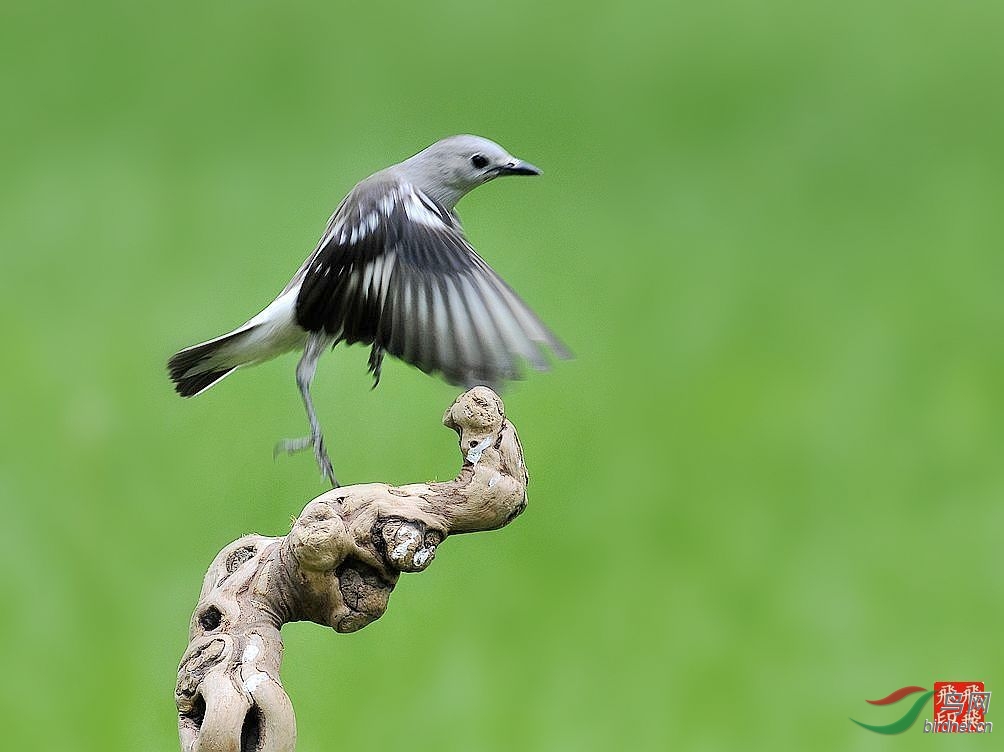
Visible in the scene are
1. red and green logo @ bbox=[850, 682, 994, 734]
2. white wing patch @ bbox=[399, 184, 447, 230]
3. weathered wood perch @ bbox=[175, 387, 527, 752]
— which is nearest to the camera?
weathered wood perch @ bbox=[175, 387, 527, 752]

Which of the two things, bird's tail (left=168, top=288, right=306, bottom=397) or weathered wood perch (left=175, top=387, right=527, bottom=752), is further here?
bird's tail (left=168, top=288, right=306, bottom=397)

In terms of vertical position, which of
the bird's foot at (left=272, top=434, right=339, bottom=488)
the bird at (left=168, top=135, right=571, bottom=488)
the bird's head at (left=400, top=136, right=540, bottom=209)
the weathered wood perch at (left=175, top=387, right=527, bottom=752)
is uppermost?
the bird's head at (left=400, top=136, right=540, bottom=209)

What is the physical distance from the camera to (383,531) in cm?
91

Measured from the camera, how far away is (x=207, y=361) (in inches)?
42.3

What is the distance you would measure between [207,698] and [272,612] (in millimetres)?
99

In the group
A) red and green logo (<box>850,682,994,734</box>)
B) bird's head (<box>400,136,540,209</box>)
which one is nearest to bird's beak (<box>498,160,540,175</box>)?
bird's head (<box>400,136,540,209</box>)

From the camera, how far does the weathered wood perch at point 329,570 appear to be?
2.89 feet

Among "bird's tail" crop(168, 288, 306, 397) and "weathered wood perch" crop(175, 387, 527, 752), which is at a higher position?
"bird's tail" crop(168, 288, 306, 397)

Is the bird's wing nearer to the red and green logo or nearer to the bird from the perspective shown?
the bird

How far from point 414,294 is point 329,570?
0.78ft

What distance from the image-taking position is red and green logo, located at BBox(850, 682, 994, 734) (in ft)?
5.29

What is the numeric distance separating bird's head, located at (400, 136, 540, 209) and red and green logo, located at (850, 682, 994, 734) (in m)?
1.01

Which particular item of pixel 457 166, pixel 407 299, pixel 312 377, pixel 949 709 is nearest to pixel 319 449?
pixel 312 377

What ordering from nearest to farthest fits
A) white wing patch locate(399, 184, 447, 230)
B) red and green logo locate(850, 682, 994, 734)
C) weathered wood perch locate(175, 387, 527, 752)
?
weathered wood perch locate(175, 387, 527, 752), white wing patch locate(399, 184, 447, 230), red and green logo locate(850, 682, 994, 734)
